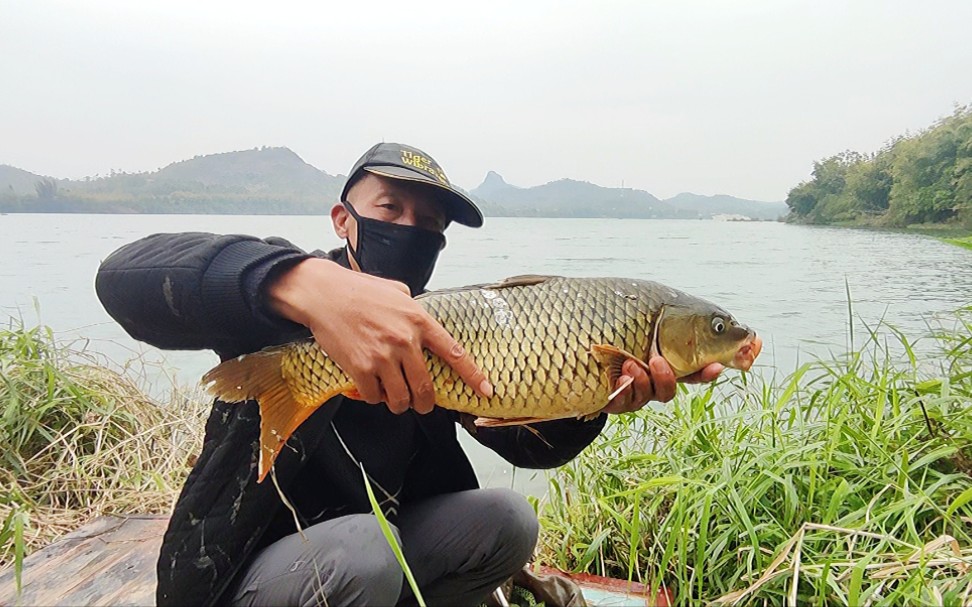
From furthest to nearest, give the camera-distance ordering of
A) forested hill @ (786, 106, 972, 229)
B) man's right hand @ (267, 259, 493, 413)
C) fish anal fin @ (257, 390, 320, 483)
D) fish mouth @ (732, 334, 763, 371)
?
forested hill @ (786, 106, 972, 229) < fish mouth @ (732, 334, 763, 371) < fish anal fin @ (257, 390, 320, 483) < man's right hand @ (267, 259, 493, 413)

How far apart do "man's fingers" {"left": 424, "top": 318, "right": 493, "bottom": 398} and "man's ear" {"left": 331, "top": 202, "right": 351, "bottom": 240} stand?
2.36 ft

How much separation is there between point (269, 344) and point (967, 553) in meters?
1.90

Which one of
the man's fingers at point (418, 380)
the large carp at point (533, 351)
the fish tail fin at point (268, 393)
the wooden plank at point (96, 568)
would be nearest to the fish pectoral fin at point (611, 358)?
the large carp at point (533, 351)

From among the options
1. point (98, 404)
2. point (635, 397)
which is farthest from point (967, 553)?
point (98, 404)

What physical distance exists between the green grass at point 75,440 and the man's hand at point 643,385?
2236 millimetres

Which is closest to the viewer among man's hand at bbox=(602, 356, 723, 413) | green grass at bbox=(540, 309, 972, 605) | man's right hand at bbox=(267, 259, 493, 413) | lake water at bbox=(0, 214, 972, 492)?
man's right hand at bbox=(267, 259, 493, 413)

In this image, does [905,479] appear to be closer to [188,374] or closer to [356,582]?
[356,582]

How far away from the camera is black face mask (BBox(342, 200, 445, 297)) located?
173 centimetres

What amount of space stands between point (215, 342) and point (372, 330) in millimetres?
430

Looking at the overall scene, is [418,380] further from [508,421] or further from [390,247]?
[390,247]

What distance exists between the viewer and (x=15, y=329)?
3.66m

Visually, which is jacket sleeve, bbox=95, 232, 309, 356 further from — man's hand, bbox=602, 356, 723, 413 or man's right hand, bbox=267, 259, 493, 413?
man's hand, bbox=602, 356, 723, 413

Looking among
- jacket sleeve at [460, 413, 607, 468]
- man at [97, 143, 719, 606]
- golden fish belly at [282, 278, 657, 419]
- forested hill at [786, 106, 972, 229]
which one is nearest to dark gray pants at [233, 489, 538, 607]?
man at [97, 143, 719, 606]

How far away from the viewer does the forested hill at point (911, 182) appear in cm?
942
